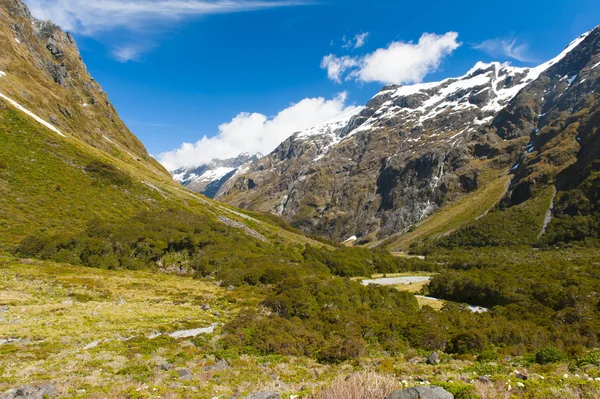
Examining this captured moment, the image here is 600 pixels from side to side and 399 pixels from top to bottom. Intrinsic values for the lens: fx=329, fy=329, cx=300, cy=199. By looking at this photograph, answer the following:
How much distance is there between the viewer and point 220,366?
20.8 meters

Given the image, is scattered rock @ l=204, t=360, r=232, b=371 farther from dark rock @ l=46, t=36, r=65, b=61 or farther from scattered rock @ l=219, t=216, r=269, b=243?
dark rock @ l=46, t=36, r=65, b=61

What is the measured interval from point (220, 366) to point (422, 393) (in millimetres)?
13970

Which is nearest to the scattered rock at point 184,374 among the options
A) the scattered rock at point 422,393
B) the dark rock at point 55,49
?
the scattered rock at point 422,393

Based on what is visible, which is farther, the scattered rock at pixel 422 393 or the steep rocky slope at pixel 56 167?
the steep rocky slope at pixel 56 167

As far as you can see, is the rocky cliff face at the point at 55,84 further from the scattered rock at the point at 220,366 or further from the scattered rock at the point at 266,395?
the scattered rock at the point at 266,395

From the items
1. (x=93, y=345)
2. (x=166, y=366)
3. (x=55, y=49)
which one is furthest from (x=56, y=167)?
(x=55, y=49)

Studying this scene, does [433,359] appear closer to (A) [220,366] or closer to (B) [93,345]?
(A) [220,366]

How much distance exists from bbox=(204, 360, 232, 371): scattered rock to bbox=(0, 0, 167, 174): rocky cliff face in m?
108

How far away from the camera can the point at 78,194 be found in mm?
72125

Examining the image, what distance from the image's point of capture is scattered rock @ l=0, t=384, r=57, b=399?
1418 centimetres

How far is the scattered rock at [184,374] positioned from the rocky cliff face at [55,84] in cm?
10816

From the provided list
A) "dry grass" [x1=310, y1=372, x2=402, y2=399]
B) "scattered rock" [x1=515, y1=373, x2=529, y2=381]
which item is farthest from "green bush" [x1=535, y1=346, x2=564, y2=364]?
"dry grass" [x1=310, y1=372, x2=402, y2=399]

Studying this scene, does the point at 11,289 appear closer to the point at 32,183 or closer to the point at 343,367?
the point at 343,367

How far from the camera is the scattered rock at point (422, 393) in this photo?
10469 mm
